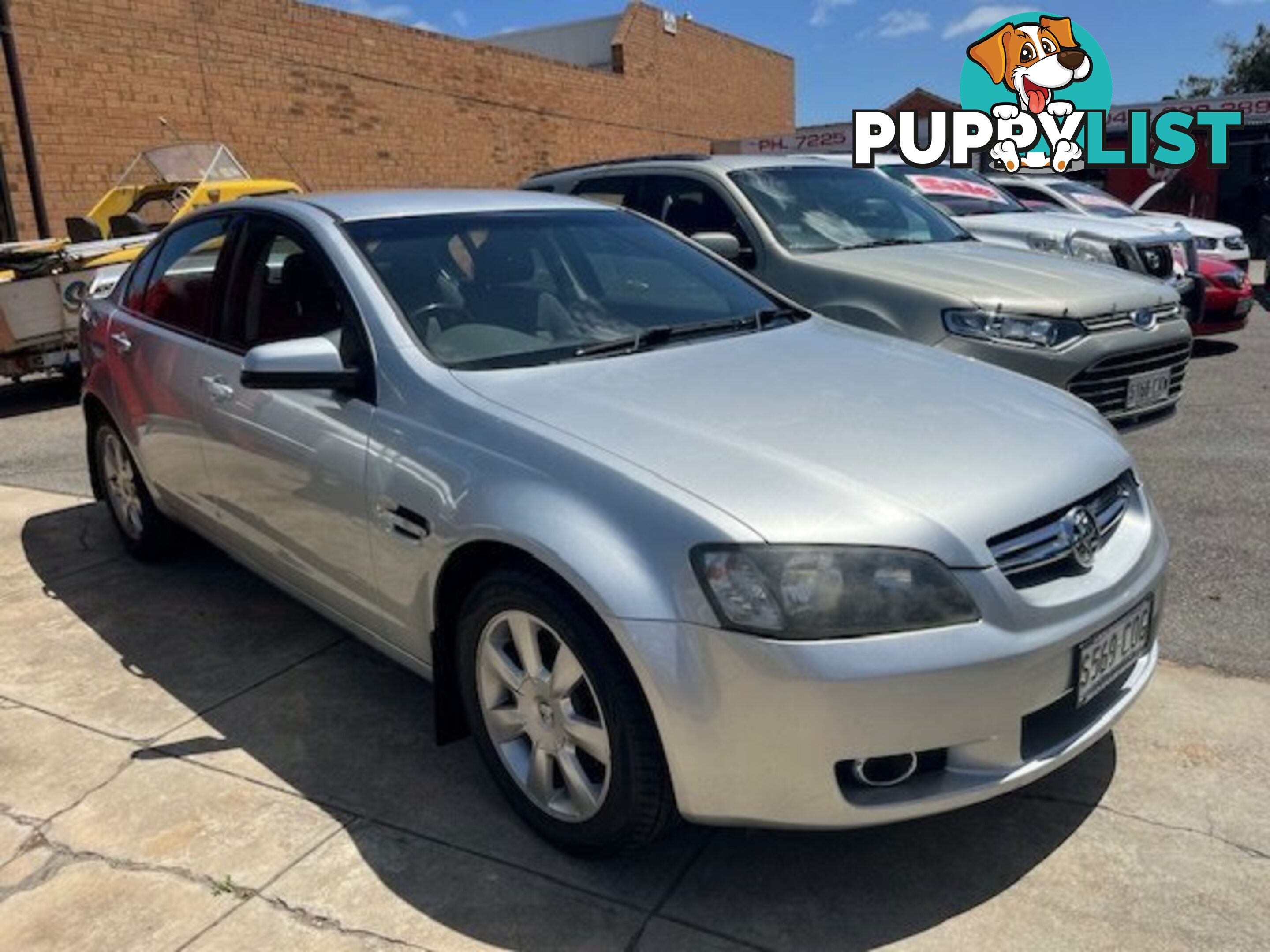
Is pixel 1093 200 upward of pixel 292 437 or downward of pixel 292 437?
upward

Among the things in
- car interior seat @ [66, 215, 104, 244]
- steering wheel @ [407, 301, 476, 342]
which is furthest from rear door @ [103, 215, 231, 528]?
car interior seat @ [66, 215, 104, 244]

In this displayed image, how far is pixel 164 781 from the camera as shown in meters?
3.11

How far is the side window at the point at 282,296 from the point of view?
3.29 metres

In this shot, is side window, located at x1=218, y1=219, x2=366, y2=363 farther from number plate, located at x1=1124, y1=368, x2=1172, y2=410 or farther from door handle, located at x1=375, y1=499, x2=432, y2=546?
number plate, located at x1=1124, y1=368, x2=1172, y2=410

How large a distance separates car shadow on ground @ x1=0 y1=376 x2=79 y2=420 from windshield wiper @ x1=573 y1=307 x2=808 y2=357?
24.6 feet

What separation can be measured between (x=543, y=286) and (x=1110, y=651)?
1.98 metres

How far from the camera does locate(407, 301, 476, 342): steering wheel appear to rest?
3074mm

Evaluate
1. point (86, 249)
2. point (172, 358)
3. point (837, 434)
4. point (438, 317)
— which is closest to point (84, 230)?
point (86, 249)

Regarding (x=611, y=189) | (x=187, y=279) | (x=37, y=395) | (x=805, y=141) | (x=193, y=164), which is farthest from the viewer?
(x=805, y=141)

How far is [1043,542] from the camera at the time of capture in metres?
2.43

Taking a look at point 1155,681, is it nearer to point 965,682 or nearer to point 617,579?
point 965,682

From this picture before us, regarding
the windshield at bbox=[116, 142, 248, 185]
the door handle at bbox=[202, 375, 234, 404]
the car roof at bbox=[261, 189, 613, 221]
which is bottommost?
the door handle at bbox=[202, 375, 234, 404]

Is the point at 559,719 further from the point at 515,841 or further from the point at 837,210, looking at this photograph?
A: the point at 837,210

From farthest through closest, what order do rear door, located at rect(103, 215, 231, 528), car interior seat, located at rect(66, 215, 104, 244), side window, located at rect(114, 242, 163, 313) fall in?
car interior seat, located at rect(66, 215, 104, 244), side window, located at rect(114, 242, 163, 313), rear door, located at rect(103, 215, 231, 528)
